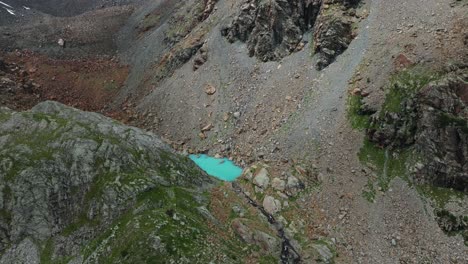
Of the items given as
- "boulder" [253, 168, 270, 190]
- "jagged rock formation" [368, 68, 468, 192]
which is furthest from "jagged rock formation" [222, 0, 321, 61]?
"boulder" [253, 168, 270, 190]

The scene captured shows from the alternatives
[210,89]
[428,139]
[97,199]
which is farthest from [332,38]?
[97,199]

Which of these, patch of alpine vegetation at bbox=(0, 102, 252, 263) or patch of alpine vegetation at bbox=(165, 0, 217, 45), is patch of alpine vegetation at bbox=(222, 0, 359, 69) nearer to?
patch of alpine vegetation at bbox=(165, 0, 217, 45)

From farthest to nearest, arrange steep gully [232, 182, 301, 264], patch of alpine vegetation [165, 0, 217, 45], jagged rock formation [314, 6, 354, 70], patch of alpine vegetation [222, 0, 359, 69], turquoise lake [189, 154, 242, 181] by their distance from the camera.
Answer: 1. patch of alpine vegetation [165, 0, 217, 45]
2. patch of alpine vegetation [222, 0, 359, 69]
3. jagged rock formation [314, 6, 354, 70]
4. turquoise lake [189, 154, 242, 181]
5. steep gully [232, 182, 301, 264]

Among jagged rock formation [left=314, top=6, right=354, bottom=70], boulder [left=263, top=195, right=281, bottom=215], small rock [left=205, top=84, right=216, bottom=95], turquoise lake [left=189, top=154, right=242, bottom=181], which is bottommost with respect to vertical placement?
turquoise lake [left=189, top=154, right=242, bottom=181]

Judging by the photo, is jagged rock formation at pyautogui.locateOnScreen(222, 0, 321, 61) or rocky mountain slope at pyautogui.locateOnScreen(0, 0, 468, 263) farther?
jagged rock formation at pyautogui.locateOnScreen(222, 0, 321, 61)

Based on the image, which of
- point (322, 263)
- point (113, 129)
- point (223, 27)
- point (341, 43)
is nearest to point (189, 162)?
point (113, 129)

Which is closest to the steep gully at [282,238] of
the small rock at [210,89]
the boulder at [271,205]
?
the boulder at [271,205]
